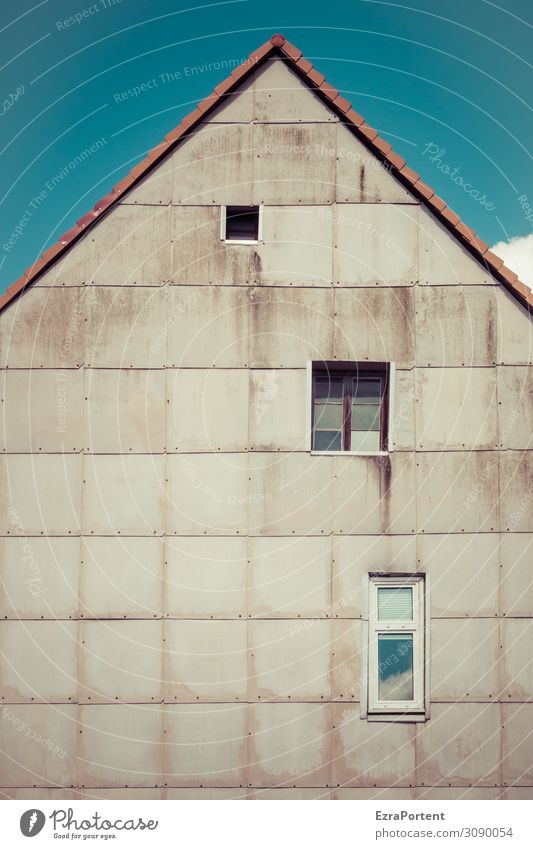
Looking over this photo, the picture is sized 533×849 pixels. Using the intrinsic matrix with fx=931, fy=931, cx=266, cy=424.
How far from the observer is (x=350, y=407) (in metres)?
14.1

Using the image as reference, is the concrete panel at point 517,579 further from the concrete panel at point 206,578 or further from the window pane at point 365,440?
the concrete panel at point 206,578

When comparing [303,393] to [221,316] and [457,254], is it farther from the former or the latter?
[457,254]

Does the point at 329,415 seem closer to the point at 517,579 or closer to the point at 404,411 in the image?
the point at 404,411

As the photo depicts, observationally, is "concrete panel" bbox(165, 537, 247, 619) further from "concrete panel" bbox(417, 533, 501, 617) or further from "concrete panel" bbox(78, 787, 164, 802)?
"concrete panel" bbox(417, 533, 501, 617)

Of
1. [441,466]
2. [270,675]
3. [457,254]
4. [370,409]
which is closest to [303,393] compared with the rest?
[370,409]

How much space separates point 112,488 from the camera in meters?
13.8

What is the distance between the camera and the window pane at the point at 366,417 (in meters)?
14.1

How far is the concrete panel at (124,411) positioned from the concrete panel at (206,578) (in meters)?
1.59

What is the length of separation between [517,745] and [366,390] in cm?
563

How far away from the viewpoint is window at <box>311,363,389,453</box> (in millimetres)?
14008

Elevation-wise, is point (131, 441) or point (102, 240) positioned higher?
point (102, 240)

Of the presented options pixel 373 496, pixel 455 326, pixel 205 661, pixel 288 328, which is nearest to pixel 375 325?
pixel 455 326

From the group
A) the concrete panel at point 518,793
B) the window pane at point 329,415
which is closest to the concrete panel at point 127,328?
the window pane at point 329,415

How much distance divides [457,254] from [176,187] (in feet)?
14.3
